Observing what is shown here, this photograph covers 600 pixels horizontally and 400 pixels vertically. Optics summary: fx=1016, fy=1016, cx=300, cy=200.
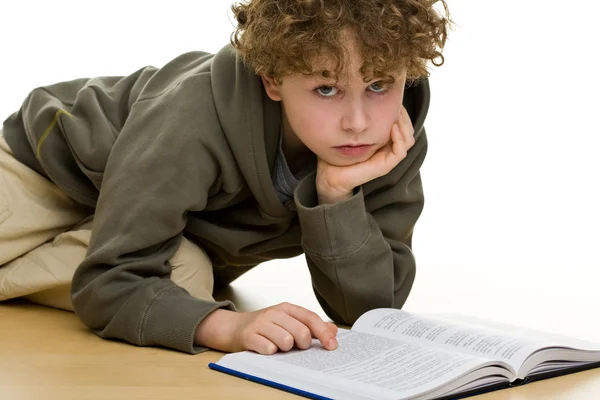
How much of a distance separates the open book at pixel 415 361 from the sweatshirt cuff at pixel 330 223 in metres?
0.12

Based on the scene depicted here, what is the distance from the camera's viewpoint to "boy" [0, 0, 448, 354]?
1337 mm

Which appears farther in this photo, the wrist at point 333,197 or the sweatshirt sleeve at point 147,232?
the wrist at point 333,197

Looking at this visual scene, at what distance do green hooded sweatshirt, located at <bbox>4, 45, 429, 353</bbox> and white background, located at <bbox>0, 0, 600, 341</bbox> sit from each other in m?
0.62

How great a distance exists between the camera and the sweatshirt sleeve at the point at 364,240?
144cm

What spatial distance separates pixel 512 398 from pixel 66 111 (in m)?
0.87

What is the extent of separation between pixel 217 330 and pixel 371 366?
25 centimetres

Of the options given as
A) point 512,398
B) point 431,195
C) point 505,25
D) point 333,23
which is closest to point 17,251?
point 333,23

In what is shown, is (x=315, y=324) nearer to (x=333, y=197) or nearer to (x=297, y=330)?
(x=297, y=330)

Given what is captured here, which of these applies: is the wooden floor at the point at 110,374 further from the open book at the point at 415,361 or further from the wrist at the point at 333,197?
the wrist at the point at 333,197

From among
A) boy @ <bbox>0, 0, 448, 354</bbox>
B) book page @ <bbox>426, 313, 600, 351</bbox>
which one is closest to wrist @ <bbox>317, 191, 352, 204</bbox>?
boy @ <bbox>0, 0, 448, 354</bbox>

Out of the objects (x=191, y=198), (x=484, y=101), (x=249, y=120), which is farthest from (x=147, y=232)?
(x=484, y=101)

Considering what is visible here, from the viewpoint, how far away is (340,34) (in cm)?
133

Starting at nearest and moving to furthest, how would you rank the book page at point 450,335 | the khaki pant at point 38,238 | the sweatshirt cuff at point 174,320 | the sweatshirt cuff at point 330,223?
1. the book page at point 450,335
2. the sweatshirt cuff at point 174,320
3. the sweatshirt cuff at point 330,223
4. the khaki pant at point 38,238

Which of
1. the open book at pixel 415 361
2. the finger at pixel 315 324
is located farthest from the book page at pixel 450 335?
the finger at pixel 315 324
